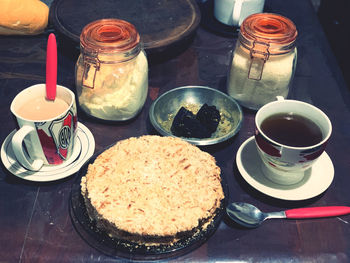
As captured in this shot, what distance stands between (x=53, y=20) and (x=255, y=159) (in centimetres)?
85

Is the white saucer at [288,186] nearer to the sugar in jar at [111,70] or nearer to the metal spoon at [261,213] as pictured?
the metal spoon at [261,213]

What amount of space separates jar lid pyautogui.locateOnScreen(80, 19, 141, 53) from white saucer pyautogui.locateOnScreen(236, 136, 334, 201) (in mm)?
416

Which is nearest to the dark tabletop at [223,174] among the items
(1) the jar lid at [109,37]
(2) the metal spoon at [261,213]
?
(2) the metal spoon at [261,213]

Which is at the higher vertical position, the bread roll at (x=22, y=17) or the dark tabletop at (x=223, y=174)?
the bread roll at (x=22, y=17)

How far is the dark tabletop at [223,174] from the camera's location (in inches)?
36.2

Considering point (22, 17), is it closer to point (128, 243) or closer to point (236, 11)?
point (236, 11)

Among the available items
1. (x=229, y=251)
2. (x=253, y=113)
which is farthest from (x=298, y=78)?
(x=229, y=251)

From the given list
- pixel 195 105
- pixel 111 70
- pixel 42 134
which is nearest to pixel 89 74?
pixel 111 70

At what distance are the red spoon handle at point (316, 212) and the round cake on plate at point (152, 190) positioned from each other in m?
0.18

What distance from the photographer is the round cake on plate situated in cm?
86

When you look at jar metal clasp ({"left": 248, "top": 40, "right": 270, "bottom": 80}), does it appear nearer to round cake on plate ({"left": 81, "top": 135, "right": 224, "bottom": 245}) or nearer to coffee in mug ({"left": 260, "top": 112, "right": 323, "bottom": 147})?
coffee in mug ({"left": 260, "top": 112, "right": 323, "bottom": 147})

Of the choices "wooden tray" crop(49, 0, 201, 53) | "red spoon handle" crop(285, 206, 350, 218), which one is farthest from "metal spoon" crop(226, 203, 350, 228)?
"wooden tray" crop(49, 0, 201, 53)

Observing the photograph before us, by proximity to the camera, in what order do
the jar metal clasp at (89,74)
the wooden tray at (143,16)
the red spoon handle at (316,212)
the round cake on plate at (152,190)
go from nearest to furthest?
the round cake on plate at (152,190) < the red spoon handle at (316,212) < the jar metal clasp at (89,74) < the wooden tray at (143,16)

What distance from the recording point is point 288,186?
102 centimetres
